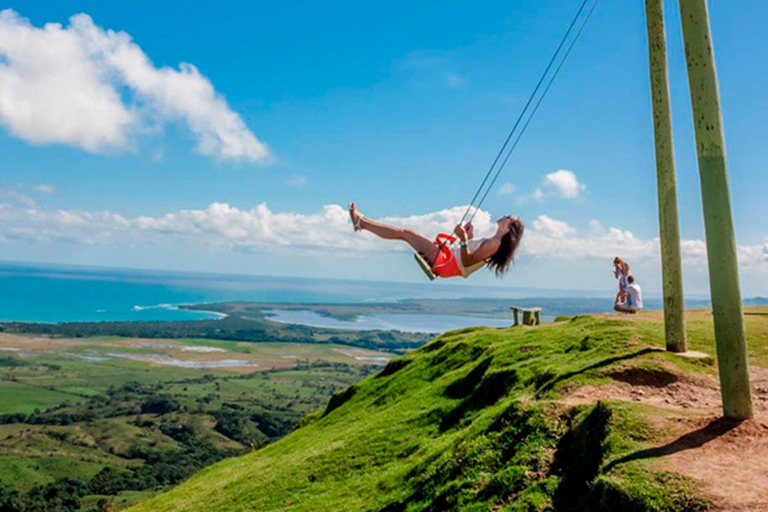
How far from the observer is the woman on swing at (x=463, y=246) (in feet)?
34.2

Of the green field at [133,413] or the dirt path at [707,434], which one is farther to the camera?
the green field at [133,413]

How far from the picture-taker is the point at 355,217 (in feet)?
36.1

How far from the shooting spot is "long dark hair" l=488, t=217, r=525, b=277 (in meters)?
10.9

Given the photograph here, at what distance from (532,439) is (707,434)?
8.04 ft

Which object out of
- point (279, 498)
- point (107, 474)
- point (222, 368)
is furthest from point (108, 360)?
point (279, 498)

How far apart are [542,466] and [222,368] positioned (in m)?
183

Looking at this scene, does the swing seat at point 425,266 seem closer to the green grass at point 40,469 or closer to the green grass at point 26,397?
the green grass at point 40,469

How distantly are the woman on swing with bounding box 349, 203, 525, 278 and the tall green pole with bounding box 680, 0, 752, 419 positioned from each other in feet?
12.3

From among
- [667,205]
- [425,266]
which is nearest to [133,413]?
[425,266]

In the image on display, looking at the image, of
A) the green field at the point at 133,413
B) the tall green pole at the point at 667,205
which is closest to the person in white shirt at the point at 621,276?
the tall green pole at the point at 667,205

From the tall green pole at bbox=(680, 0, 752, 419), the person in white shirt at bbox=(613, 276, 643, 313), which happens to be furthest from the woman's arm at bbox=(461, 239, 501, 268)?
the person in white shirt at bbox=(613, 276, 643, 313)

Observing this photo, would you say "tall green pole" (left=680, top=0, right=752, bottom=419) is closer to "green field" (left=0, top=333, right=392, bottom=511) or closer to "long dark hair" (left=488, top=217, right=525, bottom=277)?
"long dark hair" (left=488, top=217, right=525, bottom=277)

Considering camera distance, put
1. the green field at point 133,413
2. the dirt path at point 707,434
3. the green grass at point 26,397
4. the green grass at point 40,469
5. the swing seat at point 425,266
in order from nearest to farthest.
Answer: the dirt path at point 707,434
the swing seat at point 425,266
the green grass at point 40,469
the green field at point 133,413
the green grass at point 26,397

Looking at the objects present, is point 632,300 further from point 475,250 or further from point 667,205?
point 475,250
